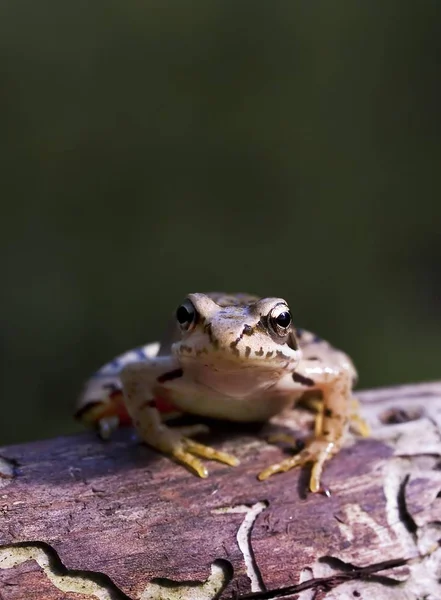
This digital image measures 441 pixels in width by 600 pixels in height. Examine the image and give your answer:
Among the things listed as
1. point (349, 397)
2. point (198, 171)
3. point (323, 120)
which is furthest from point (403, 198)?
point (349, 397)

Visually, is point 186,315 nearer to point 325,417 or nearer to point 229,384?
point 229,384

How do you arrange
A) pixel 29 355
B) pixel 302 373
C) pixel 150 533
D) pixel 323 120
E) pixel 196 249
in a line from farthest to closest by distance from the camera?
1. pixel 323 120
2. pixel 196 249
3. pixel 29 355
4. pixel 302 373
5. pixel 150 533

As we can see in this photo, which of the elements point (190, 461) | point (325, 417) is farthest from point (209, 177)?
point (190, 461)

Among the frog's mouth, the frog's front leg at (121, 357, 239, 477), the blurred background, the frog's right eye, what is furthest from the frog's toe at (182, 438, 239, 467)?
the blurred background

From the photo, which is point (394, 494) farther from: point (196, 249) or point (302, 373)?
point (196, 249)

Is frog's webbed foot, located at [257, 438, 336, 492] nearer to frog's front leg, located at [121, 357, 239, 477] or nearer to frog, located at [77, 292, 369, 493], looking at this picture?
frog, located at [77, 292, 369, 493]
